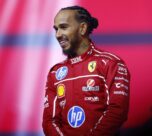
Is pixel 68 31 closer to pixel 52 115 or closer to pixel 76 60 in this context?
pixel 76 60

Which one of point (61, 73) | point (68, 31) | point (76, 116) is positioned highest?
point (68, 31)

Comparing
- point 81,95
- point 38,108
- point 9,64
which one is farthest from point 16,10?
point 81,95

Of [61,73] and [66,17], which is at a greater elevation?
[66,17]

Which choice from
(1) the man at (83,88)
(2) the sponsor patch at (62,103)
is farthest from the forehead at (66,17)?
(2) the sponsor patch at (62,103)

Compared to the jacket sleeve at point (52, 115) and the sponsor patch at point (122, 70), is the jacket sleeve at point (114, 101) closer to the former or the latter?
the sponsor patch at point (122, 70)

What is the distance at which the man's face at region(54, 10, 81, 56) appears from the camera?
3.52 feet

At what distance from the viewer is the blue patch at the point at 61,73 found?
107 centimetres

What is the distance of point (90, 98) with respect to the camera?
100 cm

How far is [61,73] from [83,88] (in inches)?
3.9

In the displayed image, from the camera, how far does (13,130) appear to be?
1271 mm

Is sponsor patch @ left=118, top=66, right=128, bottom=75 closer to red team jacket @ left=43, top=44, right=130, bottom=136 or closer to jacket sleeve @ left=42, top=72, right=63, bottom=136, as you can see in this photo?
red team jacket @ left=43, top=44, right=130, bottom=136

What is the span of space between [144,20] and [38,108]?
0.48m

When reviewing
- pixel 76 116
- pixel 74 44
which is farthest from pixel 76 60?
pixel 76 116

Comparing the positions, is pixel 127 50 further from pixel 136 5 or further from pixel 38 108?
pixel 38 108
